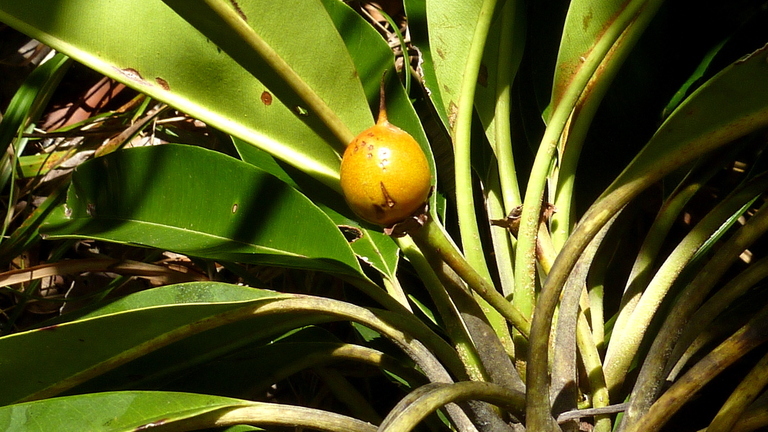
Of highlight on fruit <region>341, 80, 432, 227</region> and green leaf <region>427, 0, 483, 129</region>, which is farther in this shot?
green leaf <region>427, 0, 483, 129</region>

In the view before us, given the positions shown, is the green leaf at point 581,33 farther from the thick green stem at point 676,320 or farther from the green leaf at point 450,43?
the thick green stem at point 676,320

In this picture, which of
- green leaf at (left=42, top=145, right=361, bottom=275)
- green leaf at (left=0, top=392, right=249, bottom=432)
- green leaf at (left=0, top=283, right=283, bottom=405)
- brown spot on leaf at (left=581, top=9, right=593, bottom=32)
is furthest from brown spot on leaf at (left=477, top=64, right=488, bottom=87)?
green leaf at (left=0, top=392, right=249, bottom=432)

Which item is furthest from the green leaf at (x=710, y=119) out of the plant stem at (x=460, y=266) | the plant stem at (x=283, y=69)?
the plant stem at (x=283, y=69)

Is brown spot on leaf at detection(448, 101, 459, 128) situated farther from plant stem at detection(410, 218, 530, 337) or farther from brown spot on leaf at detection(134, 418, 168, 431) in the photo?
brown spot on leaf at detection(134, 418, 168, 431)

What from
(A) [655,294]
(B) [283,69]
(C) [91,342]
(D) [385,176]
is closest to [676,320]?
(A) [655,294]

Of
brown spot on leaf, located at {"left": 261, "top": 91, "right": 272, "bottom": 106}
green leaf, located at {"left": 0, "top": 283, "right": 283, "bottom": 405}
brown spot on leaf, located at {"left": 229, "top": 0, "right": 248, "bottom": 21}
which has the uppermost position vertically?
brown spot on leaf, located at {"left": 229, "top": 0, "right": 248, "bottom": 21}

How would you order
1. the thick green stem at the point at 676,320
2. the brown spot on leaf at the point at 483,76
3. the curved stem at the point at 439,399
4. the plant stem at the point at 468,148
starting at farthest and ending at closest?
the brown spot on leaf at the point at 483,76, the plant stem at the point at 468,148, the thick green stem at the point at 676,320, the curved stem at the point at 439,399

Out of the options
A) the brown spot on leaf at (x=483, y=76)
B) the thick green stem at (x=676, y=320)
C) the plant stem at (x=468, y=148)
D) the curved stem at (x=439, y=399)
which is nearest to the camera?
the curved stem at (x=439, y=399)
